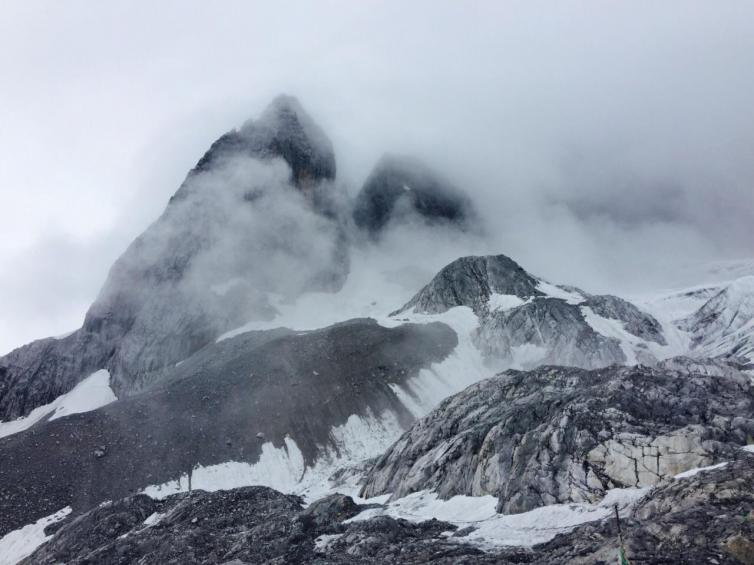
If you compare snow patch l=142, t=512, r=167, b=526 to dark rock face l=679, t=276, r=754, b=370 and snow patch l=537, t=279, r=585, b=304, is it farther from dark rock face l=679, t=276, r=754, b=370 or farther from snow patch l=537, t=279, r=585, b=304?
snow patch l=537, t=279, r=585, b=304

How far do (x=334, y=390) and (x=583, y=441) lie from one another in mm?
56369

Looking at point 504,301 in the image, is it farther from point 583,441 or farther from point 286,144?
point 286,144

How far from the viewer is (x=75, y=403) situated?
113 m

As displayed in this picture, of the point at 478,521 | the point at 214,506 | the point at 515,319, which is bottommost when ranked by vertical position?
the point at 478,521

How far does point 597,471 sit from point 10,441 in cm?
7396

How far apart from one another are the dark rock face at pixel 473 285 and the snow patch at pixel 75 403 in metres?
66.4

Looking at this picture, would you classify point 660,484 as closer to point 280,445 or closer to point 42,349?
point 280,445

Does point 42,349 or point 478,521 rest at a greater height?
point 42,349

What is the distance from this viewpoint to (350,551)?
2981 cm

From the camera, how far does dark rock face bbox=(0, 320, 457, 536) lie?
6569cm

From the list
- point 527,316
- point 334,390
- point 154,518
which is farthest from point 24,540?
point 527,316

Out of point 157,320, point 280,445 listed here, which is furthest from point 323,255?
point 280,445

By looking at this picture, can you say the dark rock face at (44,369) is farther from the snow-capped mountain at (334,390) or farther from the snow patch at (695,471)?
the snow patch at (695,471)

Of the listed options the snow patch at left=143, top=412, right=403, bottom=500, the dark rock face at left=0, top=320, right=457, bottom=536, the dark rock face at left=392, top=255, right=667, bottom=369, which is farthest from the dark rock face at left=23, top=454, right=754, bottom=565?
the dark rock face at left=392, top=255, right=667, bottom=369
